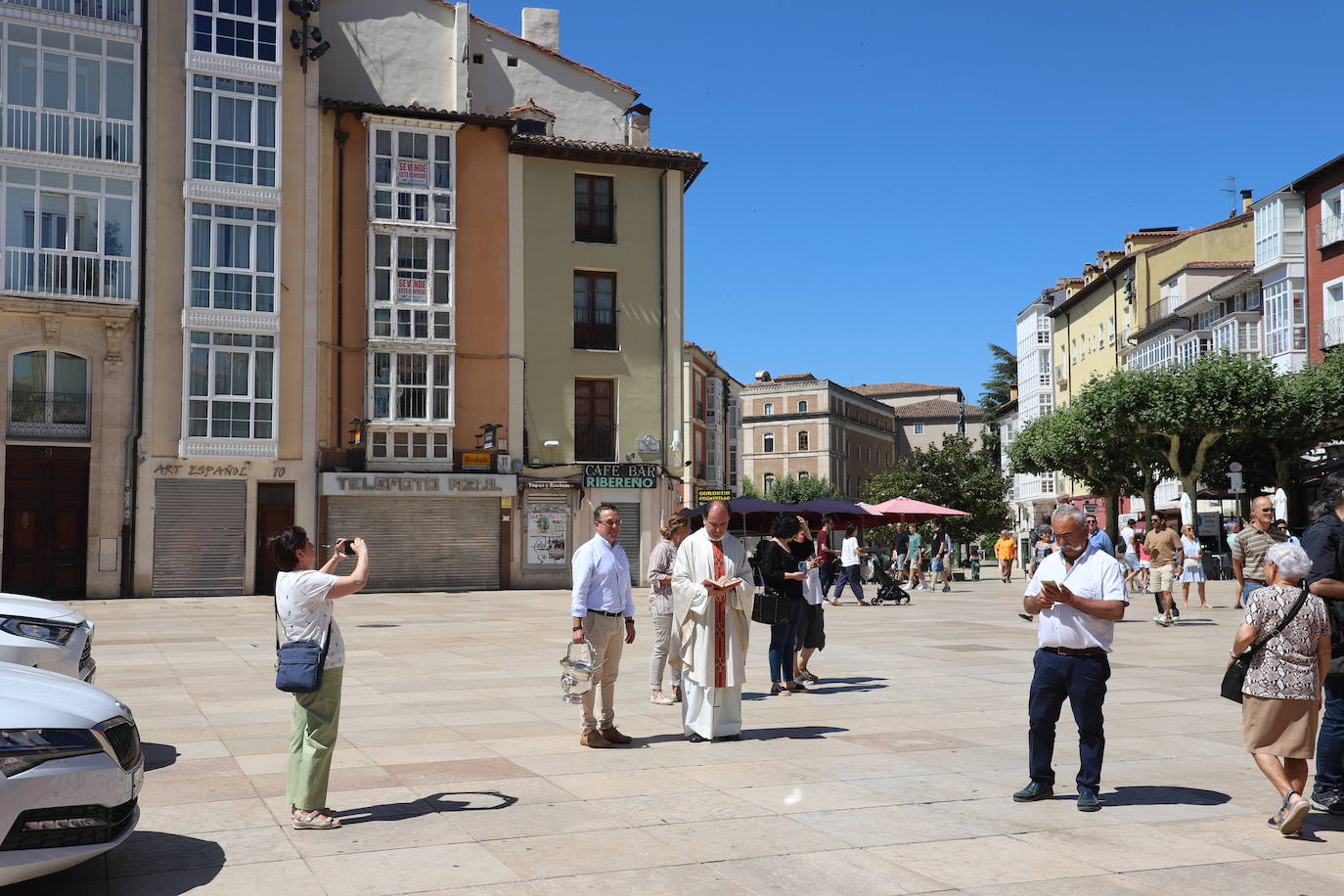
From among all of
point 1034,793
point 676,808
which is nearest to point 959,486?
point 1034,793

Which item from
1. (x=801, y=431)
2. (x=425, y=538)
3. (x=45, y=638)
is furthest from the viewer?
(x=801, y=431)

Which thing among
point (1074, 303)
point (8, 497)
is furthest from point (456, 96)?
point (1074, 303)

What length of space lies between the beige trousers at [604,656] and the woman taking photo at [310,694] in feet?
9.11

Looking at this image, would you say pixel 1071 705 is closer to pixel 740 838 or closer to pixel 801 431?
pixel 740 838

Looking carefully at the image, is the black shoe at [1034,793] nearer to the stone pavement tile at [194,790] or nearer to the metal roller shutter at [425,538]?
the stone pavement tile at [194,790]

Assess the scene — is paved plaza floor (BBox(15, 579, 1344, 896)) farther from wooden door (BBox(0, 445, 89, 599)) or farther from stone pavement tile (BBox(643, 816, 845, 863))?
wooden door (BBox(0, 445, 89, 599))

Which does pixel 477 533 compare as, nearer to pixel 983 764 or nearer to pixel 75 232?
pixel 75 232

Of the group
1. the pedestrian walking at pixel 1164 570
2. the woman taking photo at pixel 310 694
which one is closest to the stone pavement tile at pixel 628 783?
the woman taking photo at pixel 310 694

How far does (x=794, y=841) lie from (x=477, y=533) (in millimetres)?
30036

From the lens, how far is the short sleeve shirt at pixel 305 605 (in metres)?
6.62

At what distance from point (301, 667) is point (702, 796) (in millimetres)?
2452

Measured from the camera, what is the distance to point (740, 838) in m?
6.46

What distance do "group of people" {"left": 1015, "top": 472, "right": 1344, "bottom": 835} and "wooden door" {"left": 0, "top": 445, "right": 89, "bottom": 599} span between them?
28435mm

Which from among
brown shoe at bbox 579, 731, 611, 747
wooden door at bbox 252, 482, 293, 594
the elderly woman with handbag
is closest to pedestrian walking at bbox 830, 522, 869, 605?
wooden door at bbox 252, 482, 293, 594
